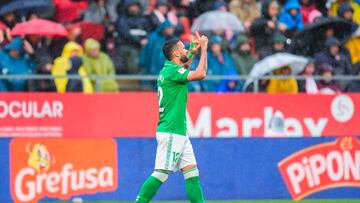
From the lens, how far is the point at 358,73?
1952cm

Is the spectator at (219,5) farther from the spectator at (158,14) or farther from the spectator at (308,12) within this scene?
the spectator at (308,12)

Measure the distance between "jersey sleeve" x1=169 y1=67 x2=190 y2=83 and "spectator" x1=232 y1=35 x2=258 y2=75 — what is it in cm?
679

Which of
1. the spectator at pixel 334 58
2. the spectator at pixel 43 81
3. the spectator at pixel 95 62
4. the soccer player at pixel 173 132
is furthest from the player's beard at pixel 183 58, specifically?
the spectator at pixel 334 58

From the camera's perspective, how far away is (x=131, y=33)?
60.4 ft

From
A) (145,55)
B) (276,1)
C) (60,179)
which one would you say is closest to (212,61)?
(145,55)

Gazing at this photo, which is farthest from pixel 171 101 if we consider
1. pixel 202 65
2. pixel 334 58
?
A: pixel 334 58

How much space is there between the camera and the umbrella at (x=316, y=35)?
1967 centimetres

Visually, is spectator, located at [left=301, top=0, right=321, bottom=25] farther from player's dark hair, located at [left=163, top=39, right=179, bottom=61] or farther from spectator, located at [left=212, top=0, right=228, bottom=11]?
player's dark hair, located at [left=163, top=39, right=179, bottom=61]

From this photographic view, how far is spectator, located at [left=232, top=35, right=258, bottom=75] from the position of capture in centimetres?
1844

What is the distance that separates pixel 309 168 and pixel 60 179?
12.8ft

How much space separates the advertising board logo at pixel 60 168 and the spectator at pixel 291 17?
5820 mm

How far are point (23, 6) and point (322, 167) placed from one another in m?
5.86

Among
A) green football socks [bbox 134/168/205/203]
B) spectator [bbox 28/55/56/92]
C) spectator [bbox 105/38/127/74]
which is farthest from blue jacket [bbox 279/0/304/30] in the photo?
green football socks [bbox 134/168/205/203]

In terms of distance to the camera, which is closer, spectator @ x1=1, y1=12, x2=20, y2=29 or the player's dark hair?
the player's dark hair
